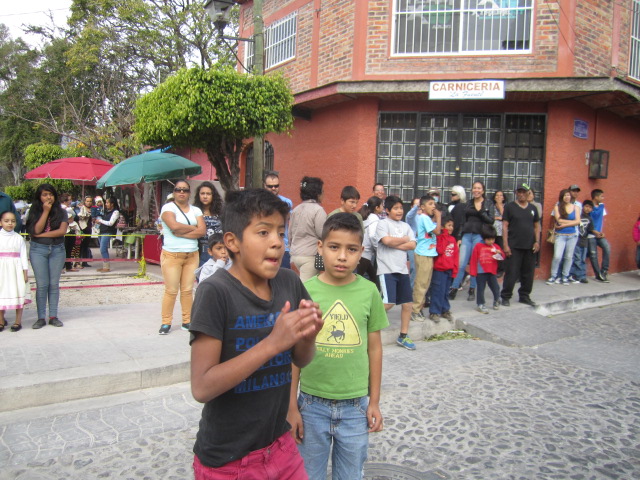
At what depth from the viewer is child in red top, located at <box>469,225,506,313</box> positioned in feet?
23.7

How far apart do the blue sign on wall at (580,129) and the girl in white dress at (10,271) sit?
31.4 ft

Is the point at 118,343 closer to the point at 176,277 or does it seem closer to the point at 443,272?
the point at 176,277

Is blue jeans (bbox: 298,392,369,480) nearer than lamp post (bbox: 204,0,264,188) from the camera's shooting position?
Yes

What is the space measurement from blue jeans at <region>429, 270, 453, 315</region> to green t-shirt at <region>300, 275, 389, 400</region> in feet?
14.1

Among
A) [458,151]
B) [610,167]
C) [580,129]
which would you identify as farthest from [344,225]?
[610,167]

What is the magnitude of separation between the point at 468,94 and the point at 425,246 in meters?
4.09

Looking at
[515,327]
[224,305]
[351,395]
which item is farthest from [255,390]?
[515,327]

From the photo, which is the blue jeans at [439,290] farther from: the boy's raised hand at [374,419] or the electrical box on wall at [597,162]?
the electrical box on wall at [597,162]

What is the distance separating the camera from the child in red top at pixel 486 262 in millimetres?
7223

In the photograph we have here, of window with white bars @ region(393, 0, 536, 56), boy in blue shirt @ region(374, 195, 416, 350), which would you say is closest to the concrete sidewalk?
boy in blue shirt @ region(374, 195, 416, 350)

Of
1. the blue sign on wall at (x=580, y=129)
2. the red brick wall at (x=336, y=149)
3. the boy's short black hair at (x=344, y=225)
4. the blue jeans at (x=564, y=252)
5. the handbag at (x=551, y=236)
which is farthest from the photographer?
the red brick wall at (x=336, y=149)

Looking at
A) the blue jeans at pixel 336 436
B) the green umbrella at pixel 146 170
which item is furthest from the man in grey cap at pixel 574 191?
the blue jeans at pixel 336 436

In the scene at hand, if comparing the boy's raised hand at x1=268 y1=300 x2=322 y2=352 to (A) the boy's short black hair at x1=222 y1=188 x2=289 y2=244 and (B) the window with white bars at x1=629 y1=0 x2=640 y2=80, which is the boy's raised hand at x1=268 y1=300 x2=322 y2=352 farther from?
(B) the window with white bars at x1=629 y1=0 x2=640 y2=80

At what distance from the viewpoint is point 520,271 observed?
7.95 metres
